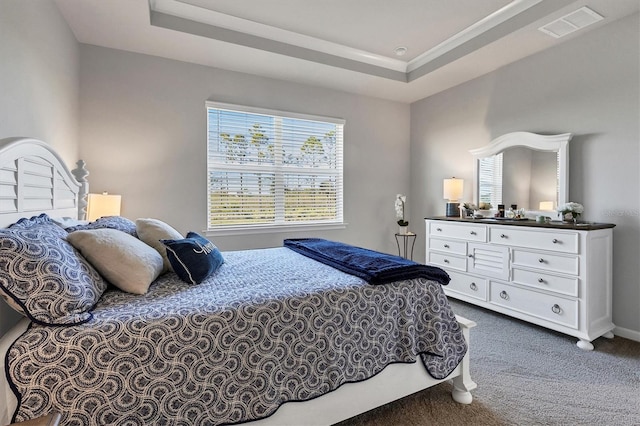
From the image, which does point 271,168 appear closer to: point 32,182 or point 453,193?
point 453,193

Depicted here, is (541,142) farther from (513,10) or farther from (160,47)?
(160,47)

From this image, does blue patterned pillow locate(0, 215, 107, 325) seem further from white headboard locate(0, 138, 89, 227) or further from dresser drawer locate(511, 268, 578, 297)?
dresser drawer locate(511, 268, 578, 297)

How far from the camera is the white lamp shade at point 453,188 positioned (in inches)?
146

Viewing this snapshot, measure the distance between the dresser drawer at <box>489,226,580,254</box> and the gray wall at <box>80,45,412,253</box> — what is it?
1.86 metres

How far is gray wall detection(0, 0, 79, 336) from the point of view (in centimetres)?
162

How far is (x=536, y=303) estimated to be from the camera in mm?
2631

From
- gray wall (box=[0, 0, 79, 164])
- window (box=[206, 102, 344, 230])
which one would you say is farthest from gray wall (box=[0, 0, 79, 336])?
window (box=[206, 102, 344, 230])

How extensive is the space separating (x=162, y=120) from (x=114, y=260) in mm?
2174

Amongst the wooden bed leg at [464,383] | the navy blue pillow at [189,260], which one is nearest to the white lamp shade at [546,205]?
the wooden bed leg at [464,383]

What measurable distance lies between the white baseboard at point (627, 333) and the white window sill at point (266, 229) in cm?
273

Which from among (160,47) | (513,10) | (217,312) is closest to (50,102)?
(160,47)

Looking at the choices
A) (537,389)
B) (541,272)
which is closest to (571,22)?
(541,272)

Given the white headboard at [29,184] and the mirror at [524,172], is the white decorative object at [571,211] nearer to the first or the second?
the mirror at [524,172]

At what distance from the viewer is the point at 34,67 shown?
1935 mm
